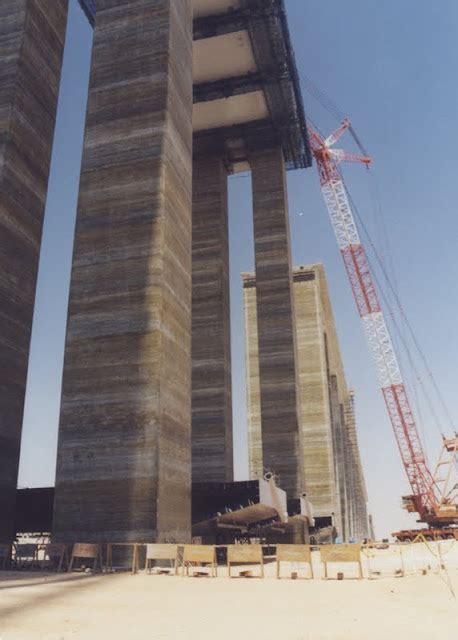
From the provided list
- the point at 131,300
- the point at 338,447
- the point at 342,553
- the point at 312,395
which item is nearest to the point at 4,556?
the point at 131,300

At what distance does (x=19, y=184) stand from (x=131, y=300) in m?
8.44

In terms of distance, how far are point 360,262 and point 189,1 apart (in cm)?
5535

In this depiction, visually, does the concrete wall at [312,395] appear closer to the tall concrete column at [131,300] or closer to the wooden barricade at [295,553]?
the tall concrete column at [131,300]

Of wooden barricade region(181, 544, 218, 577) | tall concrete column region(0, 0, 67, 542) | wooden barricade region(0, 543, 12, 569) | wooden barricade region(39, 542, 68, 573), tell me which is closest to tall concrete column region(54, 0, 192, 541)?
wooden barricade region(39, 542, 68, 573)

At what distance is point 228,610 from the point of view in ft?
31.2

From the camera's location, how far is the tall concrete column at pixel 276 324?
41.3 metres

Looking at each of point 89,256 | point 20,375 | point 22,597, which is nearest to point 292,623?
point 22,597

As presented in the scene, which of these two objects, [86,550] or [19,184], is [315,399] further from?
[86,550]

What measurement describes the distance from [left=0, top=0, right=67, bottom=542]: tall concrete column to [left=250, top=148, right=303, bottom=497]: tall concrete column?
66.2 feet

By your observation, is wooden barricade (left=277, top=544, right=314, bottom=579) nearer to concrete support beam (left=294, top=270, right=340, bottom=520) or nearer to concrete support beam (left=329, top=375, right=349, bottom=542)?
concrete support beam (left=294, top=270, right=340, bottom=520)

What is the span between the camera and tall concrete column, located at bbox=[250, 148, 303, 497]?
41.3 m

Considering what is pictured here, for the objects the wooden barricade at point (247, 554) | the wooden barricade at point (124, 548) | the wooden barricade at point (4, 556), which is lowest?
the wooden barricade at point (247, 554)

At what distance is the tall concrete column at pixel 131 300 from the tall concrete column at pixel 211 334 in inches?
630

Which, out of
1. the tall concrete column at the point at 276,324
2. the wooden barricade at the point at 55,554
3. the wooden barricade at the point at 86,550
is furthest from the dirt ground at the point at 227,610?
the tall concrete column at the point at 276,324
